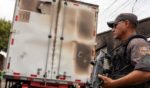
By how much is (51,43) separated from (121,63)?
801 cm

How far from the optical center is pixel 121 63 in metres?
3.48

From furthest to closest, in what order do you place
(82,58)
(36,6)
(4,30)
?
(4,30) → (82,58) → (36,6)

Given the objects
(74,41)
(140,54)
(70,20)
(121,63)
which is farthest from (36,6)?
(140,54)

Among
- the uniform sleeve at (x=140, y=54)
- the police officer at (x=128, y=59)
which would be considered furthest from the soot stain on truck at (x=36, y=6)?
the uniform sleeve at (x=140, y=54)

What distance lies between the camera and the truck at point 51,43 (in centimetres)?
1096

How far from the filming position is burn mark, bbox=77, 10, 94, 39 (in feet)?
38.5

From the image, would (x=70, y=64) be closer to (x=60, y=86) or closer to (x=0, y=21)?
(x=60, y=86)

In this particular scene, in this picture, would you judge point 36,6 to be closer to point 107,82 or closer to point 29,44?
point 29,44

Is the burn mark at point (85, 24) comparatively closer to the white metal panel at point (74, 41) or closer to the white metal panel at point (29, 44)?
the white metal panel at point (74, 41)

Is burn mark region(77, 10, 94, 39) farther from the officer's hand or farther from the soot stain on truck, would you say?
the officer's hand

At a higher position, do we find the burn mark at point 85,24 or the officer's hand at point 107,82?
the burn mark at point 85,24

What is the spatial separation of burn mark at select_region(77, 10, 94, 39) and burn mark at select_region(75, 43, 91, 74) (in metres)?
0.32

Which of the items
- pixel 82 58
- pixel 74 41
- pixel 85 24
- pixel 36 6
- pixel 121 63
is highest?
pixel 36 6

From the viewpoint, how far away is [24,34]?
10984mm
